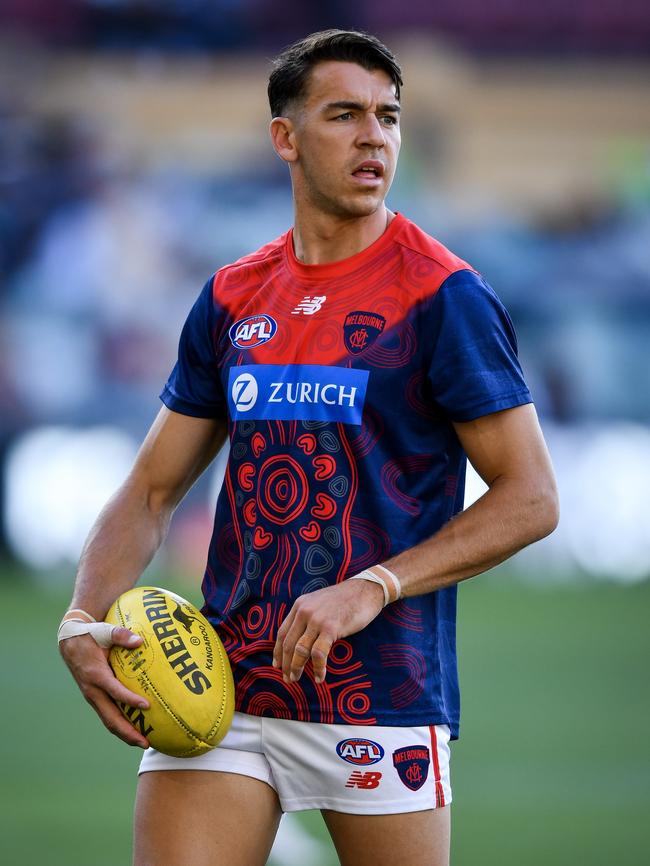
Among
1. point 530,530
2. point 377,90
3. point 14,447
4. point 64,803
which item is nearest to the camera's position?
point 530,530

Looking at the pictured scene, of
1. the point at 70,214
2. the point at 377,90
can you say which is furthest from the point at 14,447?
the point at 377,90

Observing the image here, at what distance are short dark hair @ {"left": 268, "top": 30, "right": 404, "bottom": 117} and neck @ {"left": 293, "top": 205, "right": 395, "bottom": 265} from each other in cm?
31

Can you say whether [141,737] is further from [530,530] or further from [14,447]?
[14,447]

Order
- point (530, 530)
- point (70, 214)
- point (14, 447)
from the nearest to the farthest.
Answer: point (530, 530) → point (14, 447) → point (70, 214)

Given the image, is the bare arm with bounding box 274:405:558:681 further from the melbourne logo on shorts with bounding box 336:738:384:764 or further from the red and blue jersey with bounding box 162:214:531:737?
the melbourne logo on shorts with bounding box 336:738:384:764

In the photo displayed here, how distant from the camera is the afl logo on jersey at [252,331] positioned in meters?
3.48

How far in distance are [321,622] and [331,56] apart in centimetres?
140

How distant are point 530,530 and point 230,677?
778 millimetres

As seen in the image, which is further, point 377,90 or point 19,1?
point 19,1

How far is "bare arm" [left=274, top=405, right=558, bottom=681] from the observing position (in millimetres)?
3074

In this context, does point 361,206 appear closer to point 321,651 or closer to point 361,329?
point 361,329

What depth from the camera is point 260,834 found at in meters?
3.31

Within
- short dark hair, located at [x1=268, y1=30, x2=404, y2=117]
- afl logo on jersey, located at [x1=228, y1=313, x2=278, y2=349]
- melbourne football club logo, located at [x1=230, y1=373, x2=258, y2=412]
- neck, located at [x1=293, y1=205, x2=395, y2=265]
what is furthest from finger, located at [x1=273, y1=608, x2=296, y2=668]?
short dark hair, located at [x1=268, y1=30, x2=404, y2=117]

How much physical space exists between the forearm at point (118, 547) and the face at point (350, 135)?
2.93 ft
